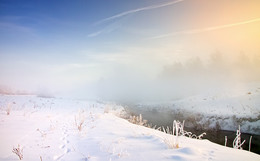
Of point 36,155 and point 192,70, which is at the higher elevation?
point 192,70

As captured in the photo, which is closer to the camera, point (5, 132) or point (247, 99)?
point (5, 132)

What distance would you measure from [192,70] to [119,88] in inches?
1524

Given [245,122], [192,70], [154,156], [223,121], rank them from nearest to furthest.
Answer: [154,156] < [245,122] < [223,121] < [192,70]

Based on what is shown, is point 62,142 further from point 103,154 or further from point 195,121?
point 195,121

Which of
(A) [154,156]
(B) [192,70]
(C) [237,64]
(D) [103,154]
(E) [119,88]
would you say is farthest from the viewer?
A: (E) [119,88]

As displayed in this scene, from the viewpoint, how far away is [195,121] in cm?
1482

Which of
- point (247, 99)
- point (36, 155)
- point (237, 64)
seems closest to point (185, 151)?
point (36, 155)

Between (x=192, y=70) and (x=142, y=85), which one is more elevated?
(x=192, y=70)

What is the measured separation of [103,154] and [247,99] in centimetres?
2051

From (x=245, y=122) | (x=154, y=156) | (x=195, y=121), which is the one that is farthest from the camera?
(x=195, y=121)

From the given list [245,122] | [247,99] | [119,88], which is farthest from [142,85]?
[245,122]

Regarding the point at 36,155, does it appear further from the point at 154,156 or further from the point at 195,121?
the point at 195,121

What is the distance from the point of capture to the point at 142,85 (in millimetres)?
74625

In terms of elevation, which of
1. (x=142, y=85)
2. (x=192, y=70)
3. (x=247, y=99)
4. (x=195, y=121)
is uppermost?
(x=192, y=70)
